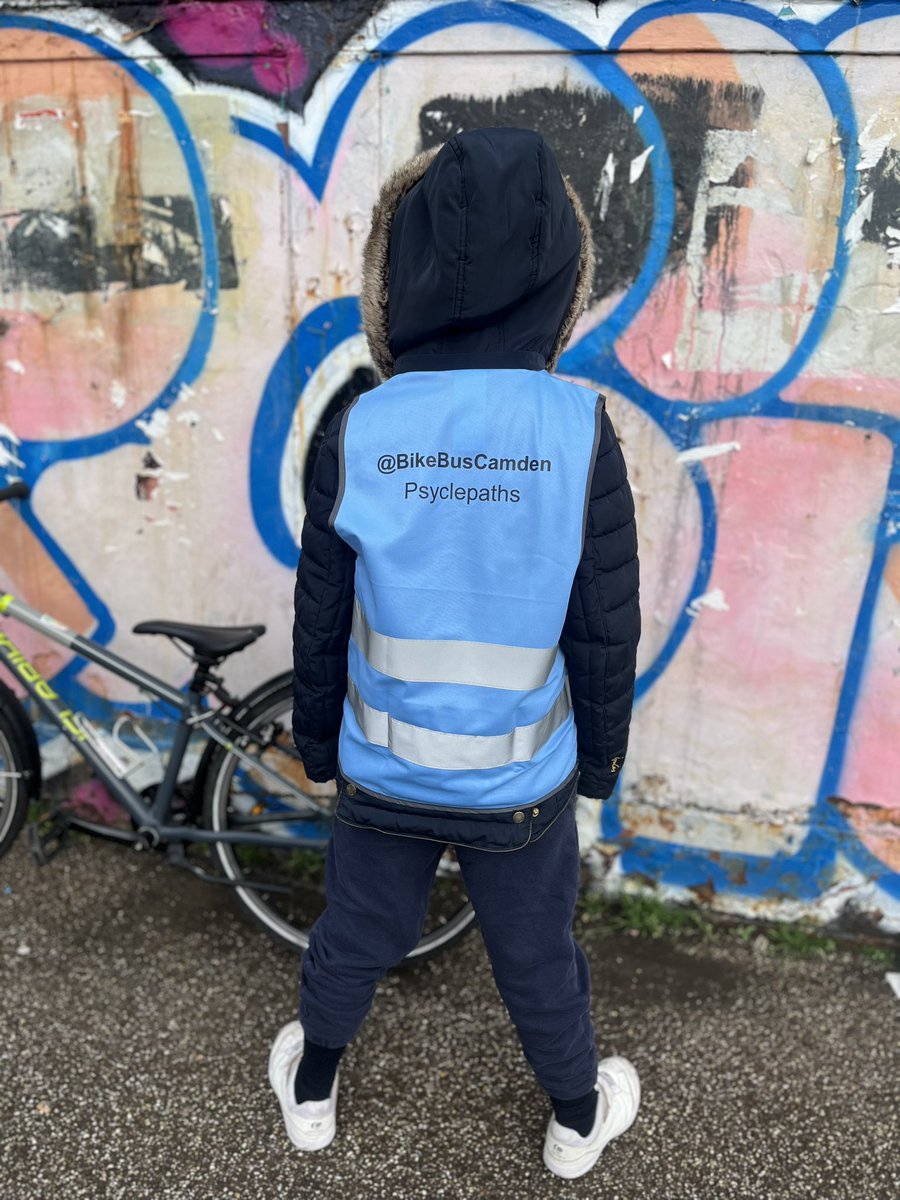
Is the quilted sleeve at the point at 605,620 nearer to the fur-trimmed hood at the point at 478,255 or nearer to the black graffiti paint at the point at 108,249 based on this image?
the fur-trimmed hood at the point at 478,255

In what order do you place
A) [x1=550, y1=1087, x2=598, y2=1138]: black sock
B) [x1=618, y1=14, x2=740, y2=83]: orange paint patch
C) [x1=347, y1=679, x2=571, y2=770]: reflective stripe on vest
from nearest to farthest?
1. [x1=347, y1=679, x2=571, y2=770]: reflective stripe on vest
2. [x1=550, y1=1087, x2=598, y2=1138]: black sock
3. [x1=618, y1=14, x2=740, y2=83]: orange paint patch

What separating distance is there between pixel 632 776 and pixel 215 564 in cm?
151

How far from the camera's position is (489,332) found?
1.76m

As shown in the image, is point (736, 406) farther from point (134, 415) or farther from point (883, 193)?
point (134, 415)

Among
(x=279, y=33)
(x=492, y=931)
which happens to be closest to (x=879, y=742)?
(x=492, y=931)

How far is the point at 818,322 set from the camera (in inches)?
101

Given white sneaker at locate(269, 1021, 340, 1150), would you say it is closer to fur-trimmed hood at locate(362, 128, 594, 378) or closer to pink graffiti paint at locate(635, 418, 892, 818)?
pink graffiti paint at locate(635, 418, 892, 818)

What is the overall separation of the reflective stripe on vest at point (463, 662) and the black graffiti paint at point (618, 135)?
1.31m

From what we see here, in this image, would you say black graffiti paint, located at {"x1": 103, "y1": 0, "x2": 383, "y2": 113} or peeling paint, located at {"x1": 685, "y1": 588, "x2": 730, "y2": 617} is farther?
peeling paint, located at {"x1": 685, "y1": 588, "x2": 730, "y2": 617}

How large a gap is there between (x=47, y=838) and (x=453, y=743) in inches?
81.6

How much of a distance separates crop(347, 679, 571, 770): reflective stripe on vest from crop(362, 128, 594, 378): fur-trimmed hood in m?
0.69

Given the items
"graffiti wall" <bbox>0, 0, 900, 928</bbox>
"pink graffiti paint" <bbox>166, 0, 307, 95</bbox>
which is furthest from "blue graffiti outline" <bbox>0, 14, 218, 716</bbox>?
"pink graffiti paint" <bbox>166, 0, 307, 95</bbox>

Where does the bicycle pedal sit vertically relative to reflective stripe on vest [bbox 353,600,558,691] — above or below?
below

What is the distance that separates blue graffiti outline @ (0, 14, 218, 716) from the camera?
9.05 feet
